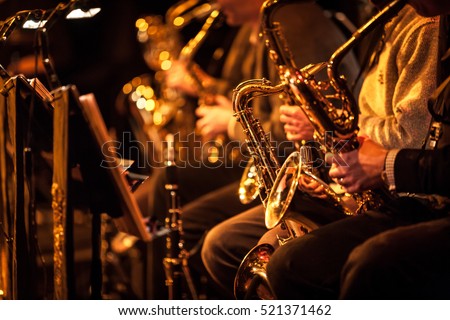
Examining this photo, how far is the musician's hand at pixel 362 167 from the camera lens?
2.42m

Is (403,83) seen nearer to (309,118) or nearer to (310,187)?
(309,118)

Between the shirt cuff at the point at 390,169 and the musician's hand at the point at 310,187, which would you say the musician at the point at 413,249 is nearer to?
the shirt cuff at the point at 390,169

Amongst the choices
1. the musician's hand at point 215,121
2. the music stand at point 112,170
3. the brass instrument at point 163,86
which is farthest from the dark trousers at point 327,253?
the brass instrument at point 163,86

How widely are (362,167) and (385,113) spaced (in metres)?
0.41

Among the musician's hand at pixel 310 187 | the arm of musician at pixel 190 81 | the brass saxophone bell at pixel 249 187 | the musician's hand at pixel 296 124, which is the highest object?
the arm of musician at pixel 190 81

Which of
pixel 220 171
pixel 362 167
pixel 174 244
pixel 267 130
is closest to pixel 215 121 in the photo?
pixel 220 171

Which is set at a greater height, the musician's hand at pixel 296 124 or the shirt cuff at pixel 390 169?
the musician's hand at pixel 296 124

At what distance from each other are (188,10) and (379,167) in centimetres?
364

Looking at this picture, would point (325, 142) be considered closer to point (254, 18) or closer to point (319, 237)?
point (319, 237)

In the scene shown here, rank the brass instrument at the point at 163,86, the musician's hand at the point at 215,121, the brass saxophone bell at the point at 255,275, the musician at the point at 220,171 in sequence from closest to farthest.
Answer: the brass saxophone bell at the point at 255,275 → the musician at the point at 220,171 → the musician's hand at the point at 215,121 → the brass instrument at the point at 163,86

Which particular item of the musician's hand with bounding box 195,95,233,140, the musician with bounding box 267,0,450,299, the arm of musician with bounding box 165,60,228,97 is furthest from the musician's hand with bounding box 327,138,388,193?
the arm of musician with bounding box 165,60,228,97

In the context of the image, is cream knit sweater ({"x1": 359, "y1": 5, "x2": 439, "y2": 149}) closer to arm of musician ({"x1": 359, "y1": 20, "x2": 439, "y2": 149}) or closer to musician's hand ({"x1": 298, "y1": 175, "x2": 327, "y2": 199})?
arm of musician ({"x1": 359, "y1": 20, "x2": 439, "y2": 149})

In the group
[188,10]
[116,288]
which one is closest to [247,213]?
[116,288]

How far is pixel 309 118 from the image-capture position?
270 cm
